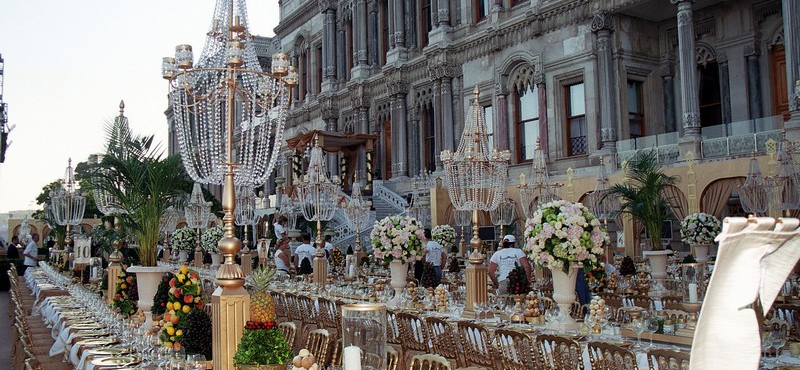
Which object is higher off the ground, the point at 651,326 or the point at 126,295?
the point at 126,295

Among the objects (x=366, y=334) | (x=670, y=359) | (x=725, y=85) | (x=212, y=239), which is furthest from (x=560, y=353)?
(x=725, y=85)

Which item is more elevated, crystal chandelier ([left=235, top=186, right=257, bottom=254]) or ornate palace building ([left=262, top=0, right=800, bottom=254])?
ornate palace building ([left=262, top=0, right=800, bottom=254])

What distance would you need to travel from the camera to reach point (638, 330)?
6293 mm

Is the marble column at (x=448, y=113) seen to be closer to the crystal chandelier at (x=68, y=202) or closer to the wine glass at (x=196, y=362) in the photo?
the crystal chandelier at (x=68, y=202)

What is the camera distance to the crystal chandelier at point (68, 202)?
18.8 meters

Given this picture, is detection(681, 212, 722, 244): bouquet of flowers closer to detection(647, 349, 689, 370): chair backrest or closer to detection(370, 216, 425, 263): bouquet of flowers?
detection(370, 216, 425, 263): bouquet of flowers

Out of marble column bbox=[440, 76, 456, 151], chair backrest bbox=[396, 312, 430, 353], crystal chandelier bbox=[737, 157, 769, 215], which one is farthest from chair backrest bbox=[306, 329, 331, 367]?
marble column bbox=[440, 76, 456, 151]

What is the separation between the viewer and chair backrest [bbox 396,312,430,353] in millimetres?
7367

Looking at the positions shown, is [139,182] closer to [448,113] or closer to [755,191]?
[755,191]

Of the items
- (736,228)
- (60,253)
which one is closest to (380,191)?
(60,253)

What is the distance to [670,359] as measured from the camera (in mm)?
4480

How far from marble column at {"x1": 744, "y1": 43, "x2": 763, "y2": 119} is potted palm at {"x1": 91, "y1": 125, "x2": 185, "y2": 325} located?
16.2 m

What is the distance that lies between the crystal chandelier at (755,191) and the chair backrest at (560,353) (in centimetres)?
1091

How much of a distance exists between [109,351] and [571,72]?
730 inches
